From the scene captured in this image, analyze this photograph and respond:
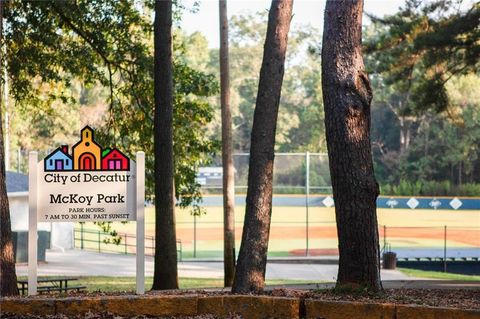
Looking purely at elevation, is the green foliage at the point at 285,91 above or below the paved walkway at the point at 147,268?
above

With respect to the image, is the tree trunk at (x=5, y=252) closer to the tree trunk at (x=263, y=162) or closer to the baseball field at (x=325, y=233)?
the tree trunk at (x=263, y=162)

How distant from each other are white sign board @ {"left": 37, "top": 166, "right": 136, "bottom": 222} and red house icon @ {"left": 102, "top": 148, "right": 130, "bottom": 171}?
5 centimetres

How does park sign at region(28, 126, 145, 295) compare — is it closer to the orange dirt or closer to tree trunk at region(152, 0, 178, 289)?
tree trunk at region(152, 0, 178, 289)

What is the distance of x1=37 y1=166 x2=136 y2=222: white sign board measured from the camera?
1141cm

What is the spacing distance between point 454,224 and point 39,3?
165 feet

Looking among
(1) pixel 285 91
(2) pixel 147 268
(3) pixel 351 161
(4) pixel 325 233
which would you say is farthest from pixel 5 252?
(1) pixel 285 91

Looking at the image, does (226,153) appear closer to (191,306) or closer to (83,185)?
(83,185)

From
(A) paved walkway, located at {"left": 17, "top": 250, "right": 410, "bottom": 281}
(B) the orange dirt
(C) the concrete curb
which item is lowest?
(B) the orange dirt

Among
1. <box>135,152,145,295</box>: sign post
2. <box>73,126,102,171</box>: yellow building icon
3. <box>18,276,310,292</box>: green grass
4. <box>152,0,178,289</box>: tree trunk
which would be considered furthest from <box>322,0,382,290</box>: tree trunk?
<box>18,276,310,292</box>: green grass

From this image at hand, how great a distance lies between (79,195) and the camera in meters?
11.4

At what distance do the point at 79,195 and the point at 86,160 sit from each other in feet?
1.41

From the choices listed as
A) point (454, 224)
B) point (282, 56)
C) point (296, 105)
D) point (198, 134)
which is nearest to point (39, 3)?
point (198, 134)

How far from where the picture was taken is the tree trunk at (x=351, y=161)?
36.8ft

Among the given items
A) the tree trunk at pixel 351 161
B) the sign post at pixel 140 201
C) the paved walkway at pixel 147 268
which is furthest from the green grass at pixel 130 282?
the tree trunk at pixel 351 161
